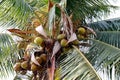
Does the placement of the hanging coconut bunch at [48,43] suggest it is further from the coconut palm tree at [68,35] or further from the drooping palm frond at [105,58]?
the drooping palm frond at [105,58]

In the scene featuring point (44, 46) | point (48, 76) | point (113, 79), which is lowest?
point (113, 79)

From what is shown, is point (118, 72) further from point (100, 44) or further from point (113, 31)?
point (113, 31)

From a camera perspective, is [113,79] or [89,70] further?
[113,79]

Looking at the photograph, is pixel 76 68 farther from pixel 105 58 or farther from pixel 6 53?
pixel 6 53

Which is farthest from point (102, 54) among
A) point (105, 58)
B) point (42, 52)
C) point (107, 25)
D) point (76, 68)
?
point (107, 25)

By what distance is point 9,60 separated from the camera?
580cm

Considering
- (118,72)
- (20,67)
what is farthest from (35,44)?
(118,72)

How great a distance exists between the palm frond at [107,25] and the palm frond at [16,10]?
→ 1229 mm

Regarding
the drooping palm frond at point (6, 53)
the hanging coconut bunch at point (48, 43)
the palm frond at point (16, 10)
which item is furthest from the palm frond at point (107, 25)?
the drooping palm frond at point (6, 53)

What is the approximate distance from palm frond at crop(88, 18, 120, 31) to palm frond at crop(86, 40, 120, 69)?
113 centimetres

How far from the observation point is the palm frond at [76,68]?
3764 mm

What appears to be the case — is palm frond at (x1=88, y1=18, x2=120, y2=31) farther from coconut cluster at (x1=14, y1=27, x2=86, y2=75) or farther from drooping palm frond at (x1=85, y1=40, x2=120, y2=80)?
coconut cluster at (x1=14, y1=27, x2=86, y2=75)

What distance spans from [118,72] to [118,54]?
47 cm

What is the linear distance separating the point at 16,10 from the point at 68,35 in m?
1.44
